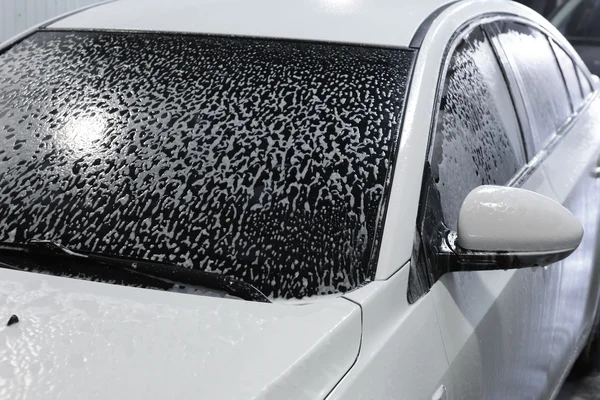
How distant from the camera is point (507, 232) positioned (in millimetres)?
1395

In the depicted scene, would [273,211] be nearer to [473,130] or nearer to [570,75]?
[473,130]

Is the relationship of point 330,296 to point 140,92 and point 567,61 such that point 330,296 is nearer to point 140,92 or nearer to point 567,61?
point 140,92

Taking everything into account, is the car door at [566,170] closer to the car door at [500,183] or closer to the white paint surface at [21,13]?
the car door at [500,183]

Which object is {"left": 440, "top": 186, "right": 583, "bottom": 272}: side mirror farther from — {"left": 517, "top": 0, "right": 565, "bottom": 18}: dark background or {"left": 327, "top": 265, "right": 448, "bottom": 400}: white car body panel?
{"left": 517, "top": 0, "right": 565, "bottom": 18}: dark background

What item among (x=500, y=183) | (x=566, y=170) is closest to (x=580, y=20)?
(x=566, y=170)

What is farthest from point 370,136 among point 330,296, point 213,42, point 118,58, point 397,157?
point 118,58

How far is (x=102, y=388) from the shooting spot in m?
1.00

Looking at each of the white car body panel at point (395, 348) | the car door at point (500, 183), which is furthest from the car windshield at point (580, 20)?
the white car body panel at point (395, 348)

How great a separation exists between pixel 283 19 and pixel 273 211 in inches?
25.8

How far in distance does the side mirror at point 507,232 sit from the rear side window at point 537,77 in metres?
0.75

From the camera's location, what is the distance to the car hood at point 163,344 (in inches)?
39.8

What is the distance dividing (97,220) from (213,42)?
0.58m

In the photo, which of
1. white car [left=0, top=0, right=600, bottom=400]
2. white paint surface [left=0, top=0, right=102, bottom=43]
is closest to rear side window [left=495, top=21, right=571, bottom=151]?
white car [left=0, top=0, right=600, bottom=400]

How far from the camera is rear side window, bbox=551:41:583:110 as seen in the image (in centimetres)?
280
